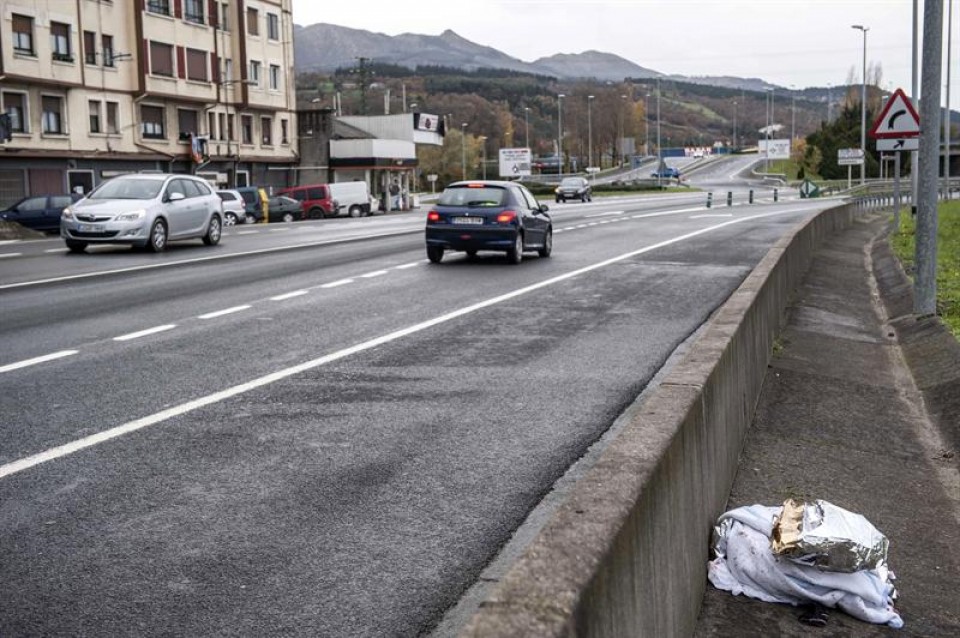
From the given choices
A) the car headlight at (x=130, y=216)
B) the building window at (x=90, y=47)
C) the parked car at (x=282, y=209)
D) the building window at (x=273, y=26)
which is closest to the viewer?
Answer: the car headlight at (x=130, y=216)

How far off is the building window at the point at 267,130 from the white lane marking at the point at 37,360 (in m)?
63.3

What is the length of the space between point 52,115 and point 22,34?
12.3 feet

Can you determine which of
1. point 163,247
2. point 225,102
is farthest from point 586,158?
point 163,247

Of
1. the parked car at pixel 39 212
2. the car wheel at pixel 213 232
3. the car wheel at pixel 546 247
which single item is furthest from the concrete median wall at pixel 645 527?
the parked car at pixel 39 212

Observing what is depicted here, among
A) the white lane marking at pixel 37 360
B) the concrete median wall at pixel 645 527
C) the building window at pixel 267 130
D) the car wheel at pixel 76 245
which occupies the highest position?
the building window at pixel 267 130

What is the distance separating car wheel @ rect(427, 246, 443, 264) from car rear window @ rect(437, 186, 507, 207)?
30.5 inches

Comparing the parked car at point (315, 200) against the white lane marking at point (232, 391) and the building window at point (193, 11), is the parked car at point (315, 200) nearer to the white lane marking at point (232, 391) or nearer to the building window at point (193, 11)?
the building window at point (193, 11)

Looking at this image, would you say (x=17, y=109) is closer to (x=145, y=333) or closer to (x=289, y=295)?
(x=289, y=295)

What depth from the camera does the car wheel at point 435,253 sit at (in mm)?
21297

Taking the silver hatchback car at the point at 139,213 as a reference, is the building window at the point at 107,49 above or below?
above

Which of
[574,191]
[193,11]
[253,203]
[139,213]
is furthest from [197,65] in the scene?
[139,213]

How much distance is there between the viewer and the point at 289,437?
709 centimetres

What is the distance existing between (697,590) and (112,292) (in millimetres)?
12611

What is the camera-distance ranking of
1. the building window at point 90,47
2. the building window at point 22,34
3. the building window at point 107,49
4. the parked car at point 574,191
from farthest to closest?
1. the parked car at point 574,191
2. the building window at point 107,49
3. the building window at point 90,47
4. the building window at point 22,34
